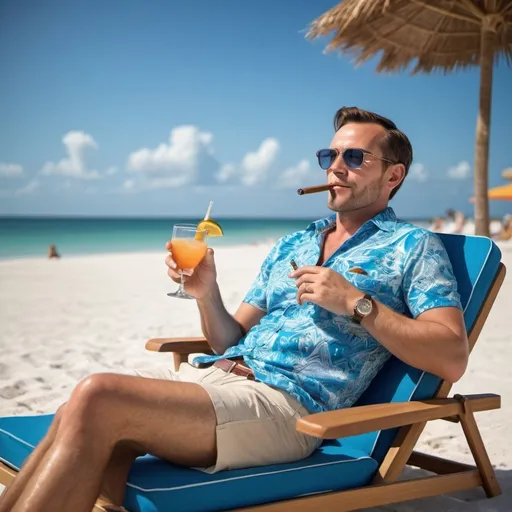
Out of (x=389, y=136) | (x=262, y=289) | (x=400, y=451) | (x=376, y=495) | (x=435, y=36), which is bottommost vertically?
(x=376, y=495)

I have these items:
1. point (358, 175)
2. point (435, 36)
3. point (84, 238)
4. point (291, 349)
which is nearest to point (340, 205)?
point (358, 175)

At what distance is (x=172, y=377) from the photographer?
9.04ft

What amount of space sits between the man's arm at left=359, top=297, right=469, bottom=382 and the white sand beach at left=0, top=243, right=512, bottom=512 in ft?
2.72

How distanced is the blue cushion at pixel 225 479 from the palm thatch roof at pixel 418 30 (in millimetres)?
7937

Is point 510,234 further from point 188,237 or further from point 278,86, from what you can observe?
point 278,86

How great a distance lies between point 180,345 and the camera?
3.32 meters

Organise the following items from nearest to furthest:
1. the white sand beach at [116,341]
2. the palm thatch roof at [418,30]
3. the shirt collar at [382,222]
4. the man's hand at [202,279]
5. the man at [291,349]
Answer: the man at [291,349]
the shirt collar at [382,222]
the man's hand at [202,279]
the white sand beach at [116,341]
the palm thatch roof at [418,30]

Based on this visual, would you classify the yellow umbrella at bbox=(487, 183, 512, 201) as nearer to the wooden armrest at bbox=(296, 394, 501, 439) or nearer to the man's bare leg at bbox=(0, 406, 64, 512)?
the wooden armrest at bbox=(296, 394, 501, 439)

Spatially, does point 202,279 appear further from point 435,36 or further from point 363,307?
point 435,36

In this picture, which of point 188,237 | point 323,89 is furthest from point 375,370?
point 323,89

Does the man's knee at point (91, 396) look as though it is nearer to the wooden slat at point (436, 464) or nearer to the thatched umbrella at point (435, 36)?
the wooden slat at point (436, 464)

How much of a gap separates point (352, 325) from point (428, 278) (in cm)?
32

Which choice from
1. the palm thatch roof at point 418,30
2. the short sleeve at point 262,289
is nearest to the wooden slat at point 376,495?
the short sleeve at point 262,289

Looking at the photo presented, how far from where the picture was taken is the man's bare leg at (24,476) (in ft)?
6.65
